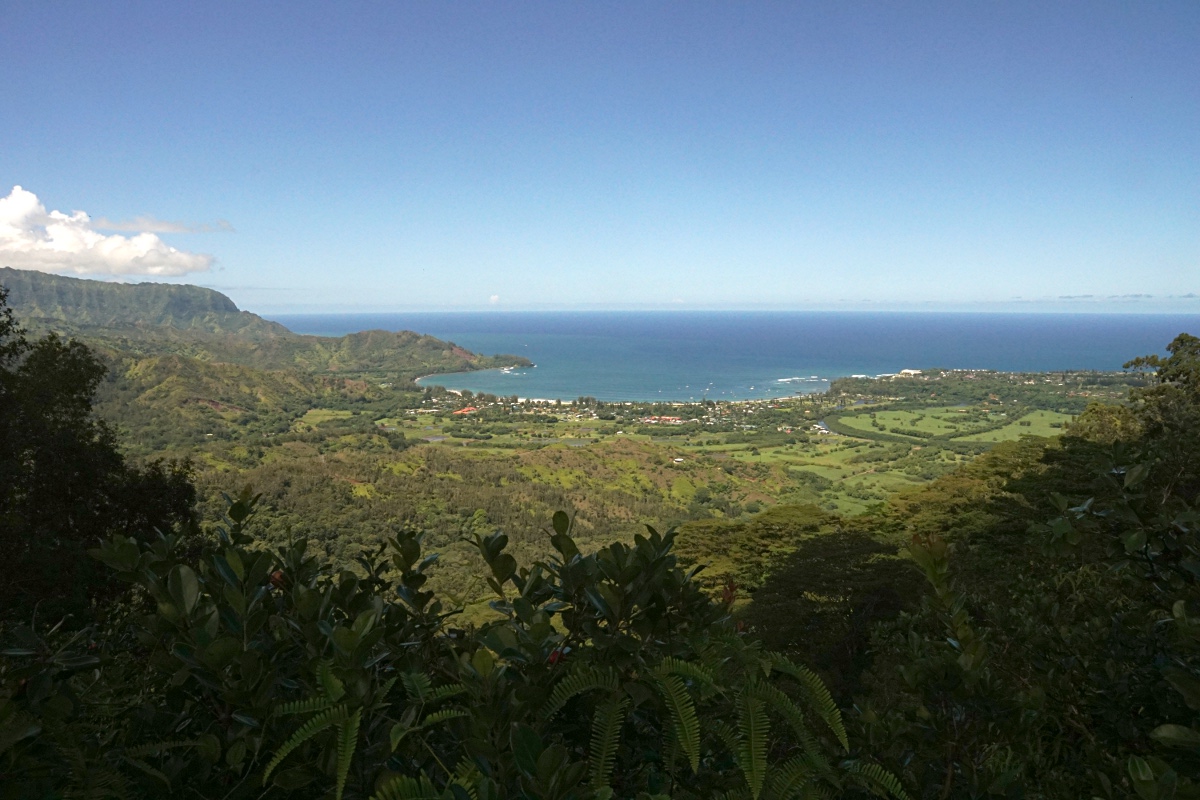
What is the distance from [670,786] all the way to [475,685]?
1.37 feet

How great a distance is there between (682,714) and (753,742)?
128mm

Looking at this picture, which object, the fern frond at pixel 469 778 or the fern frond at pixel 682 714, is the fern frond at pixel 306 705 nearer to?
the fern frond at pixel 469 778

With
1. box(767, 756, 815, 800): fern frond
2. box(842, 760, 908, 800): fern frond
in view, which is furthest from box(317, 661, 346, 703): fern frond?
box(842, 760, 908, 800): fern frond

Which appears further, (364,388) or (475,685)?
(364,388)

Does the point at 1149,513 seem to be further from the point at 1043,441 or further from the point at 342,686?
the point at 1043,441

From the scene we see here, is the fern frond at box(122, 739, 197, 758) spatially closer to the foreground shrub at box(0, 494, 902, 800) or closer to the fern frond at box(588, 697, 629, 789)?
the foreground shrub at box(0, 494, 902, 800)

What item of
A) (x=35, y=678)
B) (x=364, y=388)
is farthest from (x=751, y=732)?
(x=364, y=388)

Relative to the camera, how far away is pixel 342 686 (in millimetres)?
967

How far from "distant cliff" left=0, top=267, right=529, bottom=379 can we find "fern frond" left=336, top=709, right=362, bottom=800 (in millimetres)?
84557

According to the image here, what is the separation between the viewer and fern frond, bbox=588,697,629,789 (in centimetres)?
97

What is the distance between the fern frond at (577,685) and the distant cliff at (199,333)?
84.6m

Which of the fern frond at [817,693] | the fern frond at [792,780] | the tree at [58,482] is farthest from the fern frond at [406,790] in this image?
the tree at [58,482]

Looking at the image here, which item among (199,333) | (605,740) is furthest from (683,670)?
(199,333)

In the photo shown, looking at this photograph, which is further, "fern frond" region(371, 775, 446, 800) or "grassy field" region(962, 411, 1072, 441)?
"grassy field" region(962, 411, 1072, 441)
